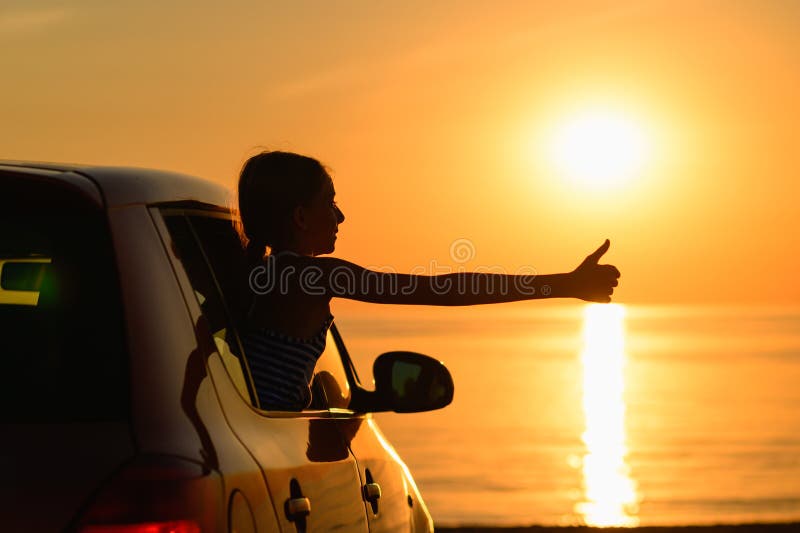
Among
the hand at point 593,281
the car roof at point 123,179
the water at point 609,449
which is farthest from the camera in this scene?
the water at point 609,449

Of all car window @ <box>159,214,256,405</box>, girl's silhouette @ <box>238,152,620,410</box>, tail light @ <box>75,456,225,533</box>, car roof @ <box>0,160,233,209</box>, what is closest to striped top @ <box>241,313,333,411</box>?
girl's silhouette @ <box>238,152,620,410</box>

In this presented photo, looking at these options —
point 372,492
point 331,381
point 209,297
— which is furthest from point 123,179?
point 331,381

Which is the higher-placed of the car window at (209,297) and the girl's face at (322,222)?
the girl's face at (322,222)

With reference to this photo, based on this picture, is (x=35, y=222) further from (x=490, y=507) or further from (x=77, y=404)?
(x=490, y=507)

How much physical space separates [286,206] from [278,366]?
0.47 meters

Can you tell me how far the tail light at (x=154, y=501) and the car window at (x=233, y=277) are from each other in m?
0.89

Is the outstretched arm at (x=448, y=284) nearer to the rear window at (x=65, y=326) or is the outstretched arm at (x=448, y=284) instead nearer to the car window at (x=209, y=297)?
the car window at (x=209, y=297)

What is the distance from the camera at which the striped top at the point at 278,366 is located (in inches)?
145

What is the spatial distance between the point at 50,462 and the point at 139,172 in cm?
72

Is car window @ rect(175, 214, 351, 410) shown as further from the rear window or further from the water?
the water

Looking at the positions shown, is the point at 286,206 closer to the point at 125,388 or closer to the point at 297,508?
the point at 297,508

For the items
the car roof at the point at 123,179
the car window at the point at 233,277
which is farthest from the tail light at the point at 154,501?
the car window at the point at 233,277

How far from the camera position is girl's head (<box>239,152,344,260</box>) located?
12.9 feet

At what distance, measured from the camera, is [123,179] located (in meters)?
2.78
